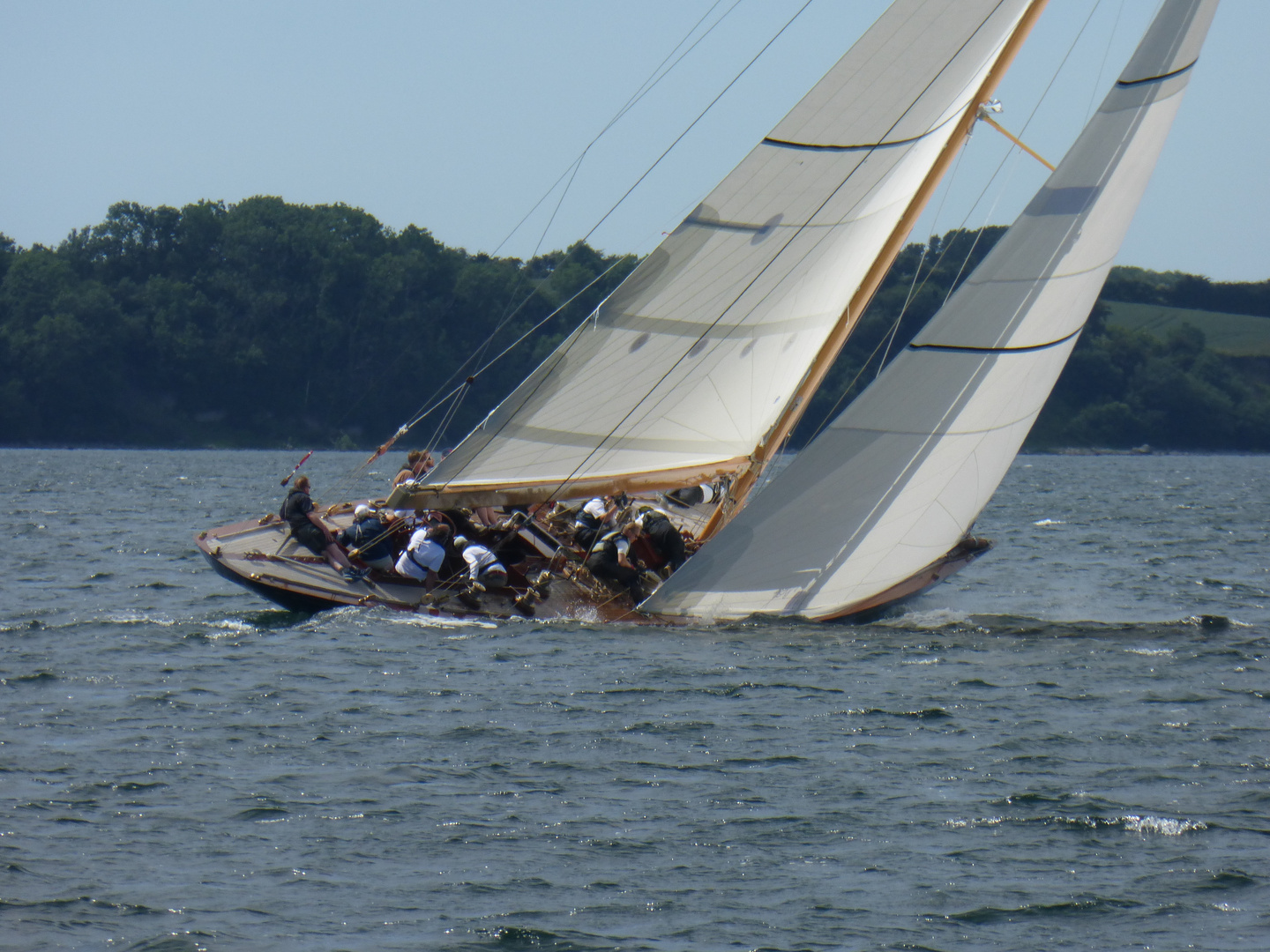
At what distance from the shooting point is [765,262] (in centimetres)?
1584

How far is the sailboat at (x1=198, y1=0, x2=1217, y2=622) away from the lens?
1458 centimetres

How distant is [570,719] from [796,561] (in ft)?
12.7

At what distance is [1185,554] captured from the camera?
26.0 meters

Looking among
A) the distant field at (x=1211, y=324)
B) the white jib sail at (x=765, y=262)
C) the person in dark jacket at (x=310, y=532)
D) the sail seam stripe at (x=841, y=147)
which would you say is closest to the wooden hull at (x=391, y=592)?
the person in dark jacket at (x=310, y=532)

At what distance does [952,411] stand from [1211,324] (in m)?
132

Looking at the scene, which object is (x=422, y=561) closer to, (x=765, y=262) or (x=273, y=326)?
(x=765, y=262)

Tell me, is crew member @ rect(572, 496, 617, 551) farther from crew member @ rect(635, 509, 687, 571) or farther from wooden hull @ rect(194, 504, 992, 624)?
crew member @ rect(635, 509, 687, 571)

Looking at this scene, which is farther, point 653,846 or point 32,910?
point 653,846

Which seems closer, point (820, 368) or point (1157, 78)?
point (1157, 78)

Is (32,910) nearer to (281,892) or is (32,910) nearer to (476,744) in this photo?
(281,892)

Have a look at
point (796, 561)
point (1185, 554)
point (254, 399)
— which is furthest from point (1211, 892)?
point (254, 399)

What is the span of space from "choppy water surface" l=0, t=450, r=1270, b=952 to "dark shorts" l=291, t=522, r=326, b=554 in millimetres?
820

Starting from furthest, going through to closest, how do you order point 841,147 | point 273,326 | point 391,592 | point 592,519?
point 273,326 < point 592,519 < point 841,147 < point 391,592

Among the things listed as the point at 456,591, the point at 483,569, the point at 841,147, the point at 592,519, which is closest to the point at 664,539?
the point at 592,519
